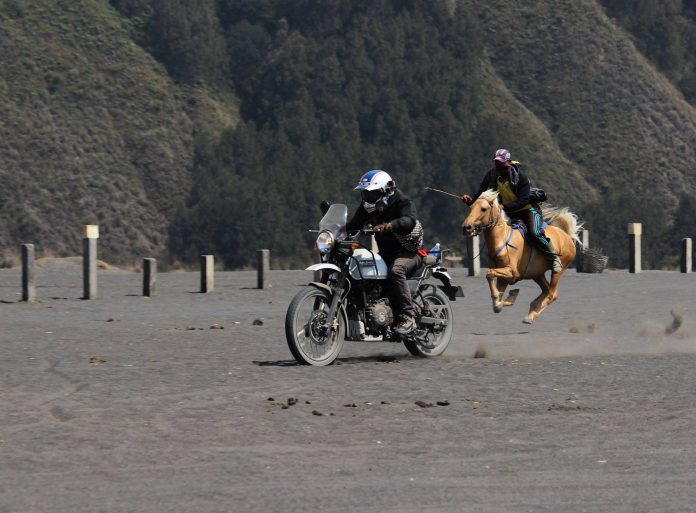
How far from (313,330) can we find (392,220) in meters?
1.47

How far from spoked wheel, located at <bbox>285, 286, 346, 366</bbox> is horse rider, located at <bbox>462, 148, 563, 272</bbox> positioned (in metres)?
3.65

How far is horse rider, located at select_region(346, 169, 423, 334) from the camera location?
1430 cm

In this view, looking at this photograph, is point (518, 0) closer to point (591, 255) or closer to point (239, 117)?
point (239, 117)

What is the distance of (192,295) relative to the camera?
27547 mm

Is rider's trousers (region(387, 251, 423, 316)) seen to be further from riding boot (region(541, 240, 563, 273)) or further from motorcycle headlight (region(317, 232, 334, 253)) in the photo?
riding boot (region(541, 240, 563, 273))

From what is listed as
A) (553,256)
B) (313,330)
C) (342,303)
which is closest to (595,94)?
(553,256)

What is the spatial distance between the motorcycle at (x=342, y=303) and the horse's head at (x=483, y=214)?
1.84 metres

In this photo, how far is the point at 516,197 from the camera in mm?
17734

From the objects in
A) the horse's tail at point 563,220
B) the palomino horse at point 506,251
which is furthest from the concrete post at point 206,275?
the palomino horse at point 506,251

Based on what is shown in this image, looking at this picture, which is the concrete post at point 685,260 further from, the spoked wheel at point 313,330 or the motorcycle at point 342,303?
the spoked wheel at point 313,330

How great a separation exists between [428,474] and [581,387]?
14.2 ft

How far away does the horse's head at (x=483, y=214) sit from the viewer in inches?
657

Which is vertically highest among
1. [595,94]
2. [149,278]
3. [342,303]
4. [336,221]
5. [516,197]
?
[595,94]

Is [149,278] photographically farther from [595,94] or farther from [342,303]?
[595,94]
